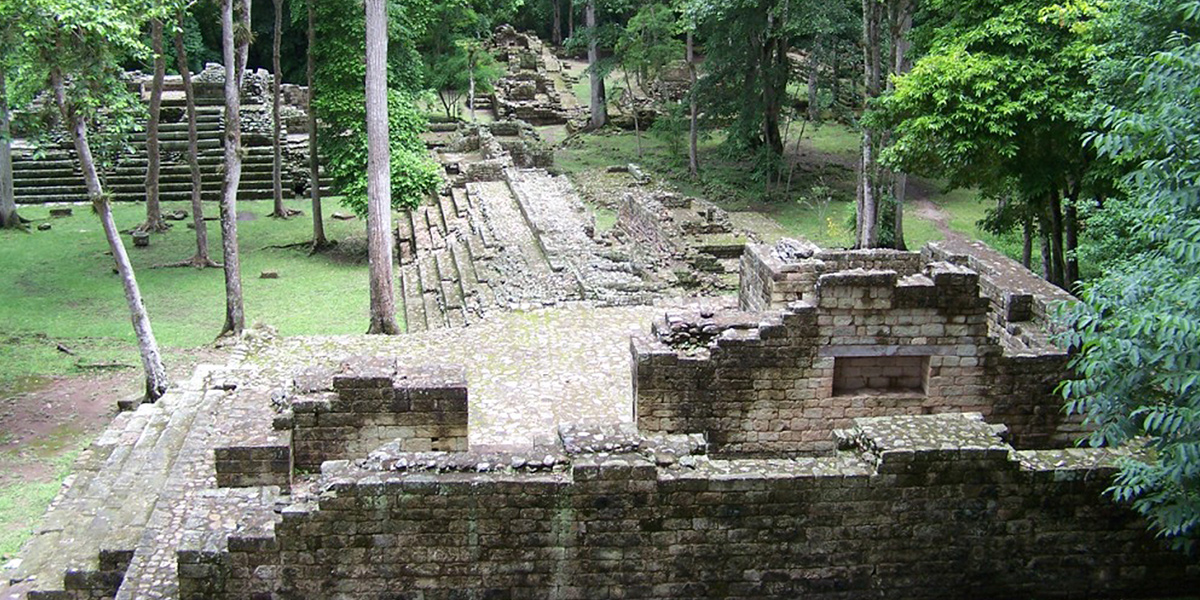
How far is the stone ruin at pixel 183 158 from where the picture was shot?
1336 inches

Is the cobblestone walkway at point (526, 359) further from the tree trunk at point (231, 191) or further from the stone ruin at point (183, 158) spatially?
the stone ruin at point (183, 158)

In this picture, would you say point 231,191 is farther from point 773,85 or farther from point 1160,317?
point 773,85

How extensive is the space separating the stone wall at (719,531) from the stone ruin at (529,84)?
36320 mm

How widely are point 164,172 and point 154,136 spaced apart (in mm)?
8597

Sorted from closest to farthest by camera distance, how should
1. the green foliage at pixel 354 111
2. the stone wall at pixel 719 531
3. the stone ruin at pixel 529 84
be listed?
the stone wall at pixel 719 531
the green foliage at pixel 354 111
the stone ruin at pixel 529 84

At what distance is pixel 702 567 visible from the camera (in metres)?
9.14

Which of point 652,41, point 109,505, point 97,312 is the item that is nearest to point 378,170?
point 97,312

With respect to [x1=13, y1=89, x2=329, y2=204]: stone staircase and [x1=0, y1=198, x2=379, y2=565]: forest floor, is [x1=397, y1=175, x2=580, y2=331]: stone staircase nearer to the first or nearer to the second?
[x1=0, y1=198, x2=379, y2=565]: forest floor

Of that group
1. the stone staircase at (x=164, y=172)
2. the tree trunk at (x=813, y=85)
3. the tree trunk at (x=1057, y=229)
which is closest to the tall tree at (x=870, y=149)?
the tree trunk at (x=1057, y=229)

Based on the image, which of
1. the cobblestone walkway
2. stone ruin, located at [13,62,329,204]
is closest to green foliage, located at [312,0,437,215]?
stone ruin, located at [13,62,329,204]

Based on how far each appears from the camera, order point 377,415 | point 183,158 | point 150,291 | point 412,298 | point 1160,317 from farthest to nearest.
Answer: point 183,158, point 150,291, point 412,298, point 377,415, point 1160,317

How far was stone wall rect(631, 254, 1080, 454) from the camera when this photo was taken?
11555 millimetres

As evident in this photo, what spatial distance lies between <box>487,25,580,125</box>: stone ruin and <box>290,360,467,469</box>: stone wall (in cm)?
3420

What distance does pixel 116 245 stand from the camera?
1714 centimetres
